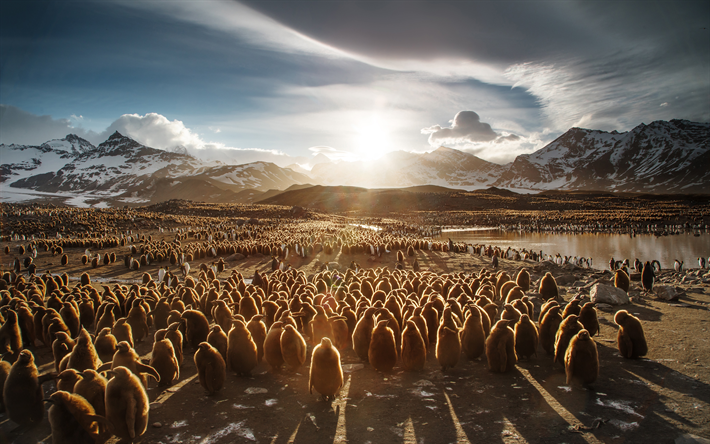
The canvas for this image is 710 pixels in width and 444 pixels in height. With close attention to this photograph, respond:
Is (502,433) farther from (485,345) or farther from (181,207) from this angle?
(181,207)

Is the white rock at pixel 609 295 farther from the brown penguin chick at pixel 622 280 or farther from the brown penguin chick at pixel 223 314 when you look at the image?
the brown penguin chick at pixel 223 314

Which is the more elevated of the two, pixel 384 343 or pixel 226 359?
pixel 384 343

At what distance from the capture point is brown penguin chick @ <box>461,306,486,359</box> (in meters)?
7.60

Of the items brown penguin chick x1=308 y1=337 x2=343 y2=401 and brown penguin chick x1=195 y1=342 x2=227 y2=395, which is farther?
brown penguin chick x1=195 y1=342 x2=227 y2=395

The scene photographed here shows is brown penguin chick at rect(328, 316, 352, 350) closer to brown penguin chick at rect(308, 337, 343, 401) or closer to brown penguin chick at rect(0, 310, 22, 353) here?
brown penguin chick at rect(308, 337, 343, 401)

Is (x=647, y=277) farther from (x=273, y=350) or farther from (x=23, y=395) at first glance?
(x=23, y=395)

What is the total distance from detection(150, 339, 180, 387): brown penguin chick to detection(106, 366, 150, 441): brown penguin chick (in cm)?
163

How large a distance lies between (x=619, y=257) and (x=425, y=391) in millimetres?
30033

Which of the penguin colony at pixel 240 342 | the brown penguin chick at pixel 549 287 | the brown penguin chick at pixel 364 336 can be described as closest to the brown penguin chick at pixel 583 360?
the penguin colony at pixel 240 342

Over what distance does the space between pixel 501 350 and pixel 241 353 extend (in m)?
5.20

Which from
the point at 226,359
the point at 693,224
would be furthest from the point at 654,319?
the point at 693,224

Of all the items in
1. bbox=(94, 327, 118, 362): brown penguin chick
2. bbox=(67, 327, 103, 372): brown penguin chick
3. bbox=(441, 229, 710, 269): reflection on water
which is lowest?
bbox=(441, 229, 710, 269): reflection on water

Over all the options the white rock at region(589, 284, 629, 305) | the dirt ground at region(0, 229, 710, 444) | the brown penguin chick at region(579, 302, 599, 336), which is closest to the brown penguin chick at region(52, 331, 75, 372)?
the dirt ground at region(0, 229, 710, 444)

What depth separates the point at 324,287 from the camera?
1487cm
